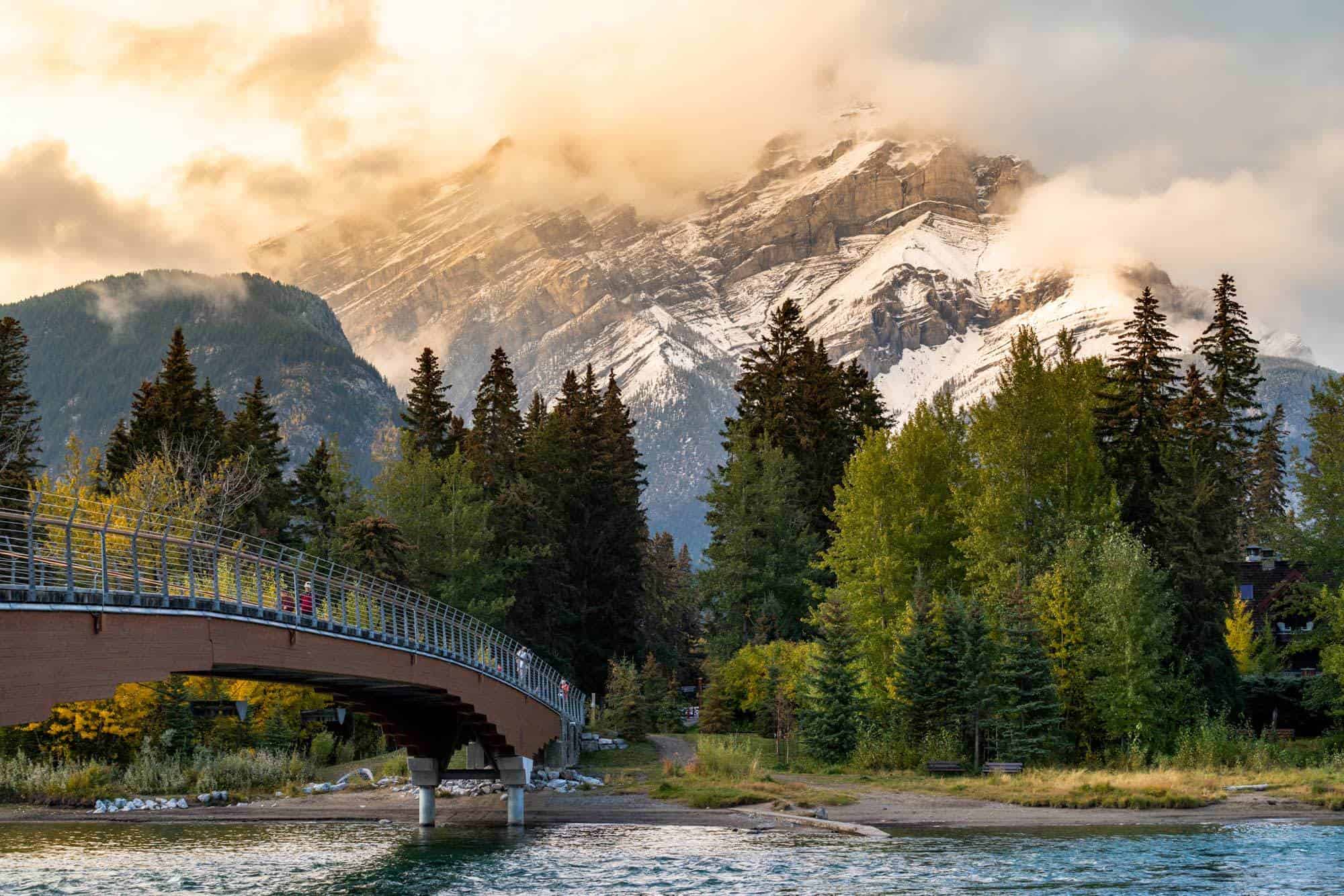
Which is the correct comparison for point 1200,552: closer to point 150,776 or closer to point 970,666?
point 970,666

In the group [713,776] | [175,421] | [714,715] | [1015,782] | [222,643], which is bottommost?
[1015,782]

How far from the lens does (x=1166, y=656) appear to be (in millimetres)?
65438

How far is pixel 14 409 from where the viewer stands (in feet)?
279

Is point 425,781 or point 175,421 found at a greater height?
point 175,421

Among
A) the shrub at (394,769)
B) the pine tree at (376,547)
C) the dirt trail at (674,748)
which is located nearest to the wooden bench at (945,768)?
the dirt trail at (674,748)

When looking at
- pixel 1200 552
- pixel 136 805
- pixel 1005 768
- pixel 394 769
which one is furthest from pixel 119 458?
pixel 1200 552

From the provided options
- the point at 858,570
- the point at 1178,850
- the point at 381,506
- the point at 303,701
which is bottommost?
the point at 1178,850

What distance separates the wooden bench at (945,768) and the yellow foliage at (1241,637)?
105 ft

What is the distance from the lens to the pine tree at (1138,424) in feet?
237

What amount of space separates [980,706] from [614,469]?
41557 millimetres

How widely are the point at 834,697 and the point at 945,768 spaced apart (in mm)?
7281

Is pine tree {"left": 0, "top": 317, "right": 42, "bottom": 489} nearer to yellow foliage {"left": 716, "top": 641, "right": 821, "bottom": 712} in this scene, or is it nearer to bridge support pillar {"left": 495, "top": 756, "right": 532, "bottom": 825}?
bridge support pillar {"left": 495, "top": 756, "right": 532, "bottom": 825}

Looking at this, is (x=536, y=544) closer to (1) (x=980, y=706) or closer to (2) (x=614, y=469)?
(2) (x=614, y=469)

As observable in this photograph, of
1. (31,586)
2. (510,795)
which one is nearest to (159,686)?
(510,795)
